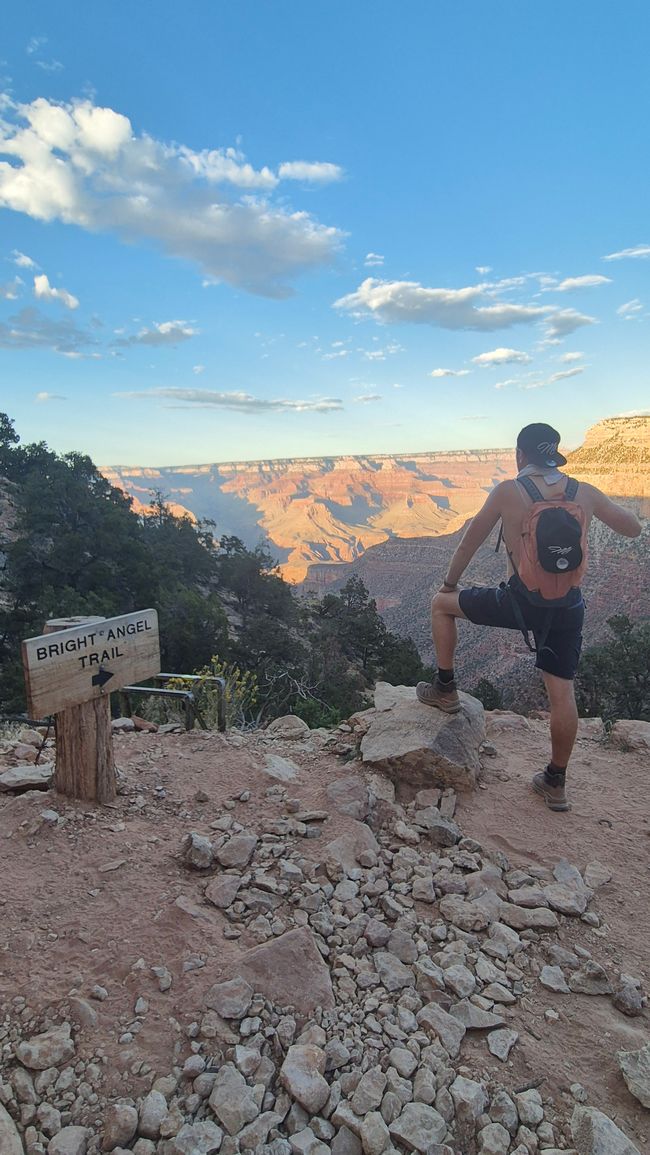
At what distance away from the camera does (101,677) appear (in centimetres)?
311

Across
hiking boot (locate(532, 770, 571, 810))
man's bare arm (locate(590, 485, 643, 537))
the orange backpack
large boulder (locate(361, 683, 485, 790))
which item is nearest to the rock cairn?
hiking boot (locate(532, 770, 571, 810))

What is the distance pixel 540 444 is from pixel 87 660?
8.79 ft

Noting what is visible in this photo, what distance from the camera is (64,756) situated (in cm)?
313

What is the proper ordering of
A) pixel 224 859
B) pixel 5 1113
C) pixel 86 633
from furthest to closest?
pixel 86 633 → pixel 224 859 → pixel 5 1113

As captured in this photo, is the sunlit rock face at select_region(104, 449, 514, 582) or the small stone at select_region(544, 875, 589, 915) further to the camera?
the sunlit rock face at select_region(104, 449, 514, 582)

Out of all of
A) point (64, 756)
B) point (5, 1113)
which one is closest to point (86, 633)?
point (64, 756)

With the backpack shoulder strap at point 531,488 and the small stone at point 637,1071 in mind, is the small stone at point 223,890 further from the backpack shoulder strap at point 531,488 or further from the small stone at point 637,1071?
the backpack shoulder strap at point 531,488

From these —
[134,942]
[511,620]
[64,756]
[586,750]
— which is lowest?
[586,750]

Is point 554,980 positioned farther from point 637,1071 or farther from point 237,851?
point 237,851

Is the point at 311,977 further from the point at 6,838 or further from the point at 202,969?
the point at 6,838

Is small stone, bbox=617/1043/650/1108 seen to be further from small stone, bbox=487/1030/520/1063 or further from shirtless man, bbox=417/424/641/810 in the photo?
shirtless man, bbox=417/424/641/810

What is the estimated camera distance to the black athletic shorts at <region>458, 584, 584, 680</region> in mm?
3205

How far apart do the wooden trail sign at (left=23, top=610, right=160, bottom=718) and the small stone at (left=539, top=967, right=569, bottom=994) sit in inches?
92.6

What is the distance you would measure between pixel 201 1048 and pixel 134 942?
20.6 inches
